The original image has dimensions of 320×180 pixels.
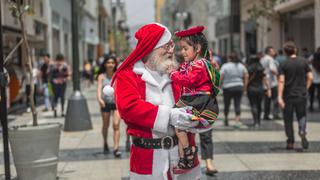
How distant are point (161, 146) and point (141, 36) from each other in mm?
764

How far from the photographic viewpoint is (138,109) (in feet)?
11.7

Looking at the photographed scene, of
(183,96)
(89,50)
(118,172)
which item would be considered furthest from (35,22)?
(89,50)

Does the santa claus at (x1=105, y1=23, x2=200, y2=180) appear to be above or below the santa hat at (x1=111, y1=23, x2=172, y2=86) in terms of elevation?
below

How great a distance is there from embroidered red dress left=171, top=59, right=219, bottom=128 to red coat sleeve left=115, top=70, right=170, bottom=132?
0.24 metres

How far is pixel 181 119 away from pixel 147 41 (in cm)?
58

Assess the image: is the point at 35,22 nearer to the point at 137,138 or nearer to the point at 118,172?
the point at 118,172

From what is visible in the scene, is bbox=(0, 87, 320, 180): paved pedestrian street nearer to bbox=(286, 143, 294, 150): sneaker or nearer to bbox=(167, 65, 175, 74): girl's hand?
bbox=(286, 143, 294, 150): sneaker

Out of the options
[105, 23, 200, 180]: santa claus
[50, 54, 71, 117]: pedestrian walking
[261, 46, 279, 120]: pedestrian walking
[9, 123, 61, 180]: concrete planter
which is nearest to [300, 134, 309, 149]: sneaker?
[9, 123, 61, 180]: concrete planter

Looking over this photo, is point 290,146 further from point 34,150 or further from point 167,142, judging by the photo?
point 167,142

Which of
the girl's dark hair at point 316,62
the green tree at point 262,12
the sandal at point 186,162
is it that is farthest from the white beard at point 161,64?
the green tree at point 262,12

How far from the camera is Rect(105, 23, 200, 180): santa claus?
11.9 feet

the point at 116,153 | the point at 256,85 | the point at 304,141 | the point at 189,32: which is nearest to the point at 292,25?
the point at 256,85

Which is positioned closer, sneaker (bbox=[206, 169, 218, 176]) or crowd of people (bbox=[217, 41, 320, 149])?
sneaker (bbox=[206, 169, 218, 176])

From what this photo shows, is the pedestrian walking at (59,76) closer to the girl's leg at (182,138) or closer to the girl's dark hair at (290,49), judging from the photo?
the girl's dark hair at (290,49)
